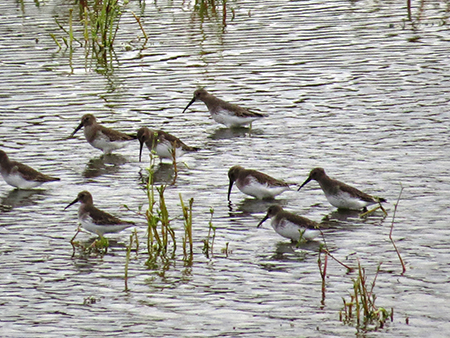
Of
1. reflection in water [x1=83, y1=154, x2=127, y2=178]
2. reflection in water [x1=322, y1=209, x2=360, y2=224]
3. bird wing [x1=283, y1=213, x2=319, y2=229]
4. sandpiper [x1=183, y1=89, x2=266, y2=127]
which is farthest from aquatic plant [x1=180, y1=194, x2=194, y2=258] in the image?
sandpiper [x1=183, y1=89, x2=266, y2=127]

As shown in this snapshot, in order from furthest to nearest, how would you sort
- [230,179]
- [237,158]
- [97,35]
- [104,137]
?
[97,35]
[104,137]
[237,158]
[230,179]

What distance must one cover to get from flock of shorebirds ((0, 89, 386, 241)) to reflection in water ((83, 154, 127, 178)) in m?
0.16

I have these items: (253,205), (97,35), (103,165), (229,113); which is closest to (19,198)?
(103,165)

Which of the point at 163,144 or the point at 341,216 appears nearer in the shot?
the point at 341,216

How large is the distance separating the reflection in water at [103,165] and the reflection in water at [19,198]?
0.96m

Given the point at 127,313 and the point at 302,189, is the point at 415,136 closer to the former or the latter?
the point at 302,189

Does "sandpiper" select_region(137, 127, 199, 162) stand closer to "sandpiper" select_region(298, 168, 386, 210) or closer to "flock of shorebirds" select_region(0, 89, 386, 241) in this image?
"flock of shorebirds" select_region(0, 89, 386, 241)

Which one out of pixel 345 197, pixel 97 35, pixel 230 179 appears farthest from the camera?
pixel 97 35

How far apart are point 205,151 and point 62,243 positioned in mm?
4604

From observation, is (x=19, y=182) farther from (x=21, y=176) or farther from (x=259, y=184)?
(x=259, y=184)

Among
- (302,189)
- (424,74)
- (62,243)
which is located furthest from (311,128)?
(62,243)

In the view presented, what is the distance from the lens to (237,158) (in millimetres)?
14141

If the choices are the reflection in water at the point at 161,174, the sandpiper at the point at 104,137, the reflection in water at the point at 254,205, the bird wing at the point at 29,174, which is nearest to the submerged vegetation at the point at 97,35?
the sandpiper at the point at 104,137

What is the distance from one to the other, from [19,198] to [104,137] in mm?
2182
